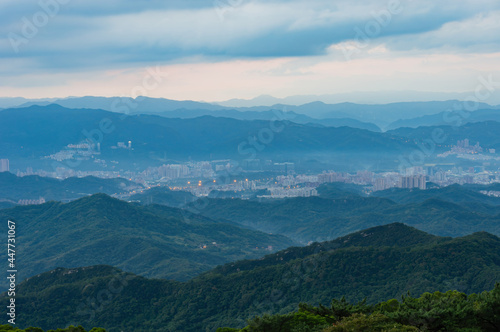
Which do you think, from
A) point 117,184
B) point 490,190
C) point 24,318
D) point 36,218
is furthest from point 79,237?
point 490,190

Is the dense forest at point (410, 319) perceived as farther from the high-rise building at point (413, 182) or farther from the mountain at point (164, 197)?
the high-rise building at point (413, 182)

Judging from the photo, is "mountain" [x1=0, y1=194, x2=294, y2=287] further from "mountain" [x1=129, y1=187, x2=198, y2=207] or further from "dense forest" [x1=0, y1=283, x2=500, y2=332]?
"dense forest" [x1=0, y1=283, x2=500, y2=332]

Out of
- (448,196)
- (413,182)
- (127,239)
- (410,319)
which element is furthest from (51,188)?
(410,319)

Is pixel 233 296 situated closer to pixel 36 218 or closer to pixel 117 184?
pixel 36 218

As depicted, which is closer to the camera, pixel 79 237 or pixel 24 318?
pixel 24 318

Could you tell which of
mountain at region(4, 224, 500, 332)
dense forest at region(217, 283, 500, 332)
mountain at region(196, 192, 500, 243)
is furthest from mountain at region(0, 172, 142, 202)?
dense forest at region(217, 283, 500, 332)

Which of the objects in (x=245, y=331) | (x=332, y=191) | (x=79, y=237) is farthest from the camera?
(x=332, y=191)
